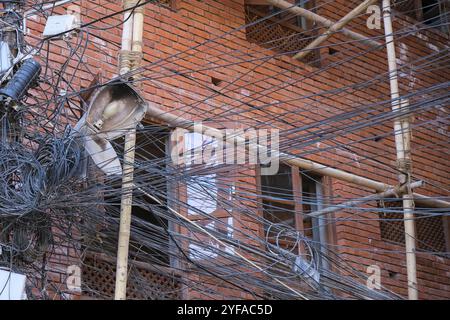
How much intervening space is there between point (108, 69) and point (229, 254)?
259cm

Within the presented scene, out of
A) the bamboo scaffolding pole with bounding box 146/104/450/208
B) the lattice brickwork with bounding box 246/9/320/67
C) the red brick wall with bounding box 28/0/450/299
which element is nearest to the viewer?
the bamboo scaffolding pole with bounding box 146/104/450/208

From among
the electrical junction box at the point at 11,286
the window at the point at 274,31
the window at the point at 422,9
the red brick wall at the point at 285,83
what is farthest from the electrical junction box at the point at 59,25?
the window at the point at 422,9

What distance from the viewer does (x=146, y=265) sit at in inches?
364

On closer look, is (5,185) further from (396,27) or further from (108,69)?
(396,27)

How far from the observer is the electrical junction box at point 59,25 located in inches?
320

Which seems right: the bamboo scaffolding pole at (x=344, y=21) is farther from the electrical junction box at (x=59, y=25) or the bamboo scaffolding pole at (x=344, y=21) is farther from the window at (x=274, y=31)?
the electrical junction box at (x=59, y=25)

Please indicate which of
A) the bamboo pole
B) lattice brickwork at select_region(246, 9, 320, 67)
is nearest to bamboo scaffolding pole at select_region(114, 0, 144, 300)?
the bamboo pole

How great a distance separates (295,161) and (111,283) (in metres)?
2.03

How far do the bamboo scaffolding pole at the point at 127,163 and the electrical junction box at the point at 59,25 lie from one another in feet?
1.41

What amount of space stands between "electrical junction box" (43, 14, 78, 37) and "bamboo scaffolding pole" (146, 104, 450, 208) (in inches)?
45.8

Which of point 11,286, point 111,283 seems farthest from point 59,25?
point 111,283

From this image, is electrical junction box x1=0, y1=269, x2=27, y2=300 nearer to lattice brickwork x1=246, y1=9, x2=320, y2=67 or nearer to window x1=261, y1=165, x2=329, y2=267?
window x1=261, y1=165, x2=329, y2=267

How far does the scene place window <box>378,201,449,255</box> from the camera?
11.7 metres
